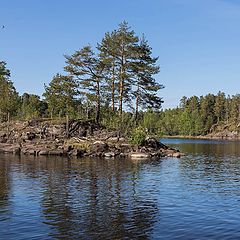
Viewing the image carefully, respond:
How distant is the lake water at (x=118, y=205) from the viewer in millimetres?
20602

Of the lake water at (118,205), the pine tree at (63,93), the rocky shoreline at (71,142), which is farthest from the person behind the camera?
the pine tree at (63,93)

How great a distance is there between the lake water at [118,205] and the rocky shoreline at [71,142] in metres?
24.0

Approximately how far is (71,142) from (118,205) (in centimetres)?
4748

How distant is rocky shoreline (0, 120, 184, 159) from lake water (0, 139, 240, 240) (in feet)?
78.8

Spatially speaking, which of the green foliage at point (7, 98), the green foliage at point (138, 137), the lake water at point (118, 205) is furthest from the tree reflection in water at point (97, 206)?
the green foliage at point (7, 98)

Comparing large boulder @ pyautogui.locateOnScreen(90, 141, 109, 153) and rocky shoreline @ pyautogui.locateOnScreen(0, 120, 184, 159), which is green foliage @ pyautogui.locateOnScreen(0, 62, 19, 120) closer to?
rocky shoreline @ pyautogui.locateOnScreen(0, 120, 184, 159)

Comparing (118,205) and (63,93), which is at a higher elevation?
(63,93)

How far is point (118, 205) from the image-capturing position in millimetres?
27000

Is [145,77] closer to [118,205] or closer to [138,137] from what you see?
[138,137]

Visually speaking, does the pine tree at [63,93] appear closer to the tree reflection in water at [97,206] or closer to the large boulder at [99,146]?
the large boulder at [99,146]

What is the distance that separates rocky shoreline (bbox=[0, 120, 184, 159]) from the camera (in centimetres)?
6862

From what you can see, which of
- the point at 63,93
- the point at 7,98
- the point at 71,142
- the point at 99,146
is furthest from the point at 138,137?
the point at 7,98

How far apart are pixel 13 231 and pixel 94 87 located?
226 feet

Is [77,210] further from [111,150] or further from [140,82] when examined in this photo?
[140,82]
